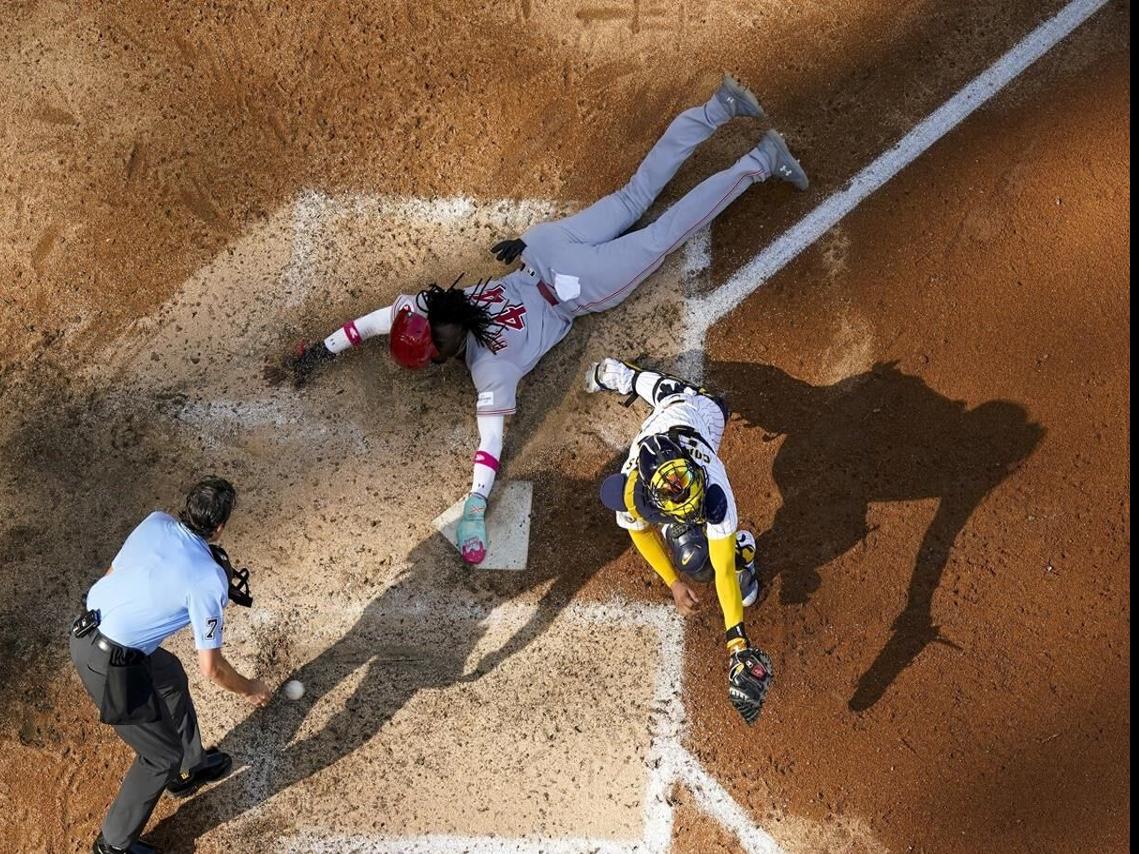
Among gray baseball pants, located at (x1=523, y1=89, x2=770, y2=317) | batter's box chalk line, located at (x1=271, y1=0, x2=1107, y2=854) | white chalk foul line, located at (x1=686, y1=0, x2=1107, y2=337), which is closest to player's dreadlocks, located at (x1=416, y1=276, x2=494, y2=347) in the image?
gray baseball pants, located at (x1=523, y1=89, x2=770, y2=317)

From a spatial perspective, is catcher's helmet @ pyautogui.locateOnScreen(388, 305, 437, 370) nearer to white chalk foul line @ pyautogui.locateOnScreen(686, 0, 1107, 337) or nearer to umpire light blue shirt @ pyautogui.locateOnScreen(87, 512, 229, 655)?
umpire light blue shirt @ pyautogui.locateOnScreen(87, 512, 229, 655)

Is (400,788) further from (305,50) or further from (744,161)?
(305,50)

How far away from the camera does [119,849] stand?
18.4 feet

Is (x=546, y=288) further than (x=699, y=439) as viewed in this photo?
Yes

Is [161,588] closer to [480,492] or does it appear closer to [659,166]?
[480,492]

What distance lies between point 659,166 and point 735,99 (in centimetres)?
65

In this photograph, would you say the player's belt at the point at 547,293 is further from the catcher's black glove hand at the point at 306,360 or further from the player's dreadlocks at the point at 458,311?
the catcher's black glove hand at the point at 306,360

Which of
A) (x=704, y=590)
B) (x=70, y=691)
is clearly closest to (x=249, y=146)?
(x=70, y=691)

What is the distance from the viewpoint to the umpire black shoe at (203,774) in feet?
19.2

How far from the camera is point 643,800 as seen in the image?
19.4ft

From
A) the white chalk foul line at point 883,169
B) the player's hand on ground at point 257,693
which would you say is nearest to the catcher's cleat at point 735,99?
the white chalk foul line at point 883,169

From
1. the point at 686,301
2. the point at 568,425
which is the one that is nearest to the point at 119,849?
the point at 568,425

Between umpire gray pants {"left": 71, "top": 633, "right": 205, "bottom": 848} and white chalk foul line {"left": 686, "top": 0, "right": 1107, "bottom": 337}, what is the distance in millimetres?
3832

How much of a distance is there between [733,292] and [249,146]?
3531 mm
